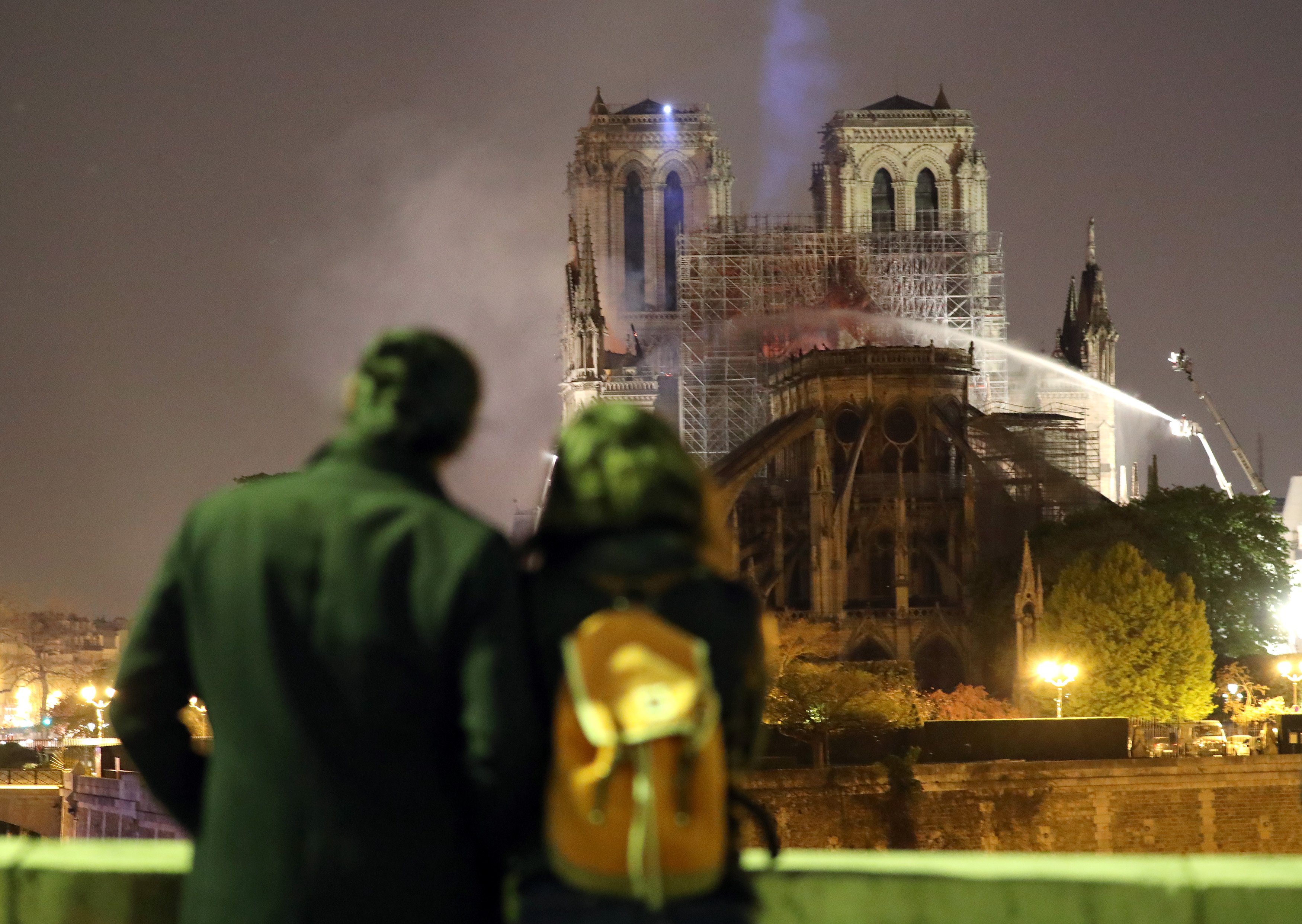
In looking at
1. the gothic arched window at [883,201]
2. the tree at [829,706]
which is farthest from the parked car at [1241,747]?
the gothic arched window at [883,201]

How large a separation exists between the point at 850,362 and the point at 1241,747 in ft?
Answer: 80.4

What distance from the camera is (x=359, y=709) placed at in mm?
3830

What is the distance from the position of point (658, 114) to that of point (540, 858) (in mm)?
103534

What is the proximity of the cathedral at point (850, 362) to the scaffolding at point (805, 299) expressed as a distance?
111 mm

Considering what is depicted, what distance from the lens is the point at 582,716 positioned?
368 centimetres

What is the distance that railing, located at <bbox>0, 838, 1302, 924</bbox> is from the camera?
A: 4.55 m

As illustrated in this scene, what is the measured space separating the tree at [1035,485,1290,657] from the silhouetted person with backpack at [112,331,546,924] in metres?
57.3

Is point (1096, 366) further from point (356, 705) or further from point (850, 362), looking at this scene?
point (356, 705)

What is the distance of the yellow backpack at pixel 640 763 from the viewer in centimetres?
365

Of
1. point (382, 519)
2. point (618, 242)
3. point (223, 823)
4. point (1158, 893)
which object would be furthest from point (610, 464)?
point (618, 242)

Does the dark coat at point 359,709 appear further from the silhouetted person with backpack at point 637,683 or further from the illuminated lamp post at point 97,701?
the illuminated lamp post at point 97,701

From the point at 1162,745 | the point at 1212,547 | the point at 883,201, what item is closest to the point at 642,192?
the point at 883,201

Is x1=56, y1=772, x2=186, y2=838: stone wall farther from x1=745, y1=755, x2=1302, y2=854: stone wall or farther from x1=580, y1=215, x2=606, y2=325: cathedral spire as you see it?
x1=580, y1=215, x2=606, y2=325: cathedral spire

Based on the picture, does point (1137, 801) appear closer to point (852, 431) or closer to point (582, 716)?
point (852, 431)
